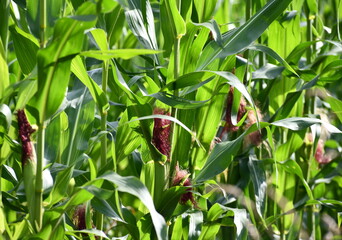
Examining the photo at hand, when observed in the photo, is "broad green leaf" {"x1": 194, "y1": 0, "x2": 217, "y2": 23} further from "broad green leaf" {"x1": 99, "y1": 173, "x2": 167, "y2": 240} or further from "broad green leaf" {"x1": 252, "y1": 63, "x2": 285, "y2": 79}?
"broad green leaf" {"x1": 99, "y1": 173, "x2": 167, "y2": 240}

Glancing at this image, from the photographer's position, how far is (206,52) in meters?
1.91

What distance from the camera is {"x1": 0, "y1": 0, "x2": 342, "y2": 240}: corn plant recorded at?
150cm

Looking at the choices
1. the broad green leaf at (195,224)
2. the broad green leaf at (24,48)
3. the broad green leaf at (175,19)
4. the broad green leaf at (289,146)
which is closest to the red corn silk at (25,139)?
the broad green leaf at (24,48)

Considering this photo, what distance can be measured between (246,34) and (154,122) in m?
0.36

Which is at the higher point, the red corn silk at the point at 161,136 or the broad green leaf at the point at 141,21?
the broad green leaf at the point at 141,21

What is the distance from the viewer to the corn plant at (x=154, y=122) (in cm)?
150

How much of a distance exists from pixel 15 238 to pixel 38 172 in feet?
0.81

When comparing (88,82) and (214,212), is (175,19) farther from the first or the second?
(214,212)

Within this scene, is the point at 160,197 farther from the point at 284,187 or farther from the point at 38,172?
the point at 284,187

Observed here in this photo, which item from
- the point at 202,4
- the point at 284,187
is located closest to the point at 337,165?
the point at 284,187

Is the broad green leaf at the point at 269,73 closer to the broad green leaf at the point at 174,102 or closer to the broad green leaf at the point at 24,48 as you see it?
the broad green leaf at the point at 174,102

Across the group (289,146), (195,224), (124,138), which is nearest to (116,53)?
(124,138)

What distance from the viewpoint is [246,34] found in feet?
5.93

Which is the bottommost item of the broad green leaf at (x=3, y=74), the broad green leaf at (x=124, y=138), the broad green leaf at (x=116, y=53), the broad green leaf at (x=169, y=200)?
the broad green leaf at (x=169, y=200)
